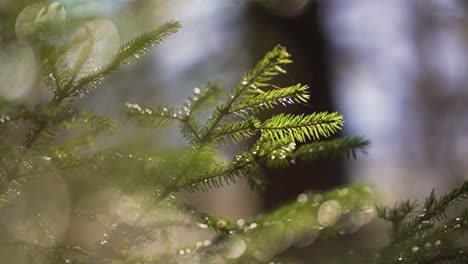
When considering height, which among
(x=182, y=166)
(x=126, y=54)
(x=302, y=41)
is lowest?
(x=182, y=166)

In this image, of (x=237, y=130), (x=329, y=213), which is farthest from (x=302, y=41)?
(x=237, y=130)

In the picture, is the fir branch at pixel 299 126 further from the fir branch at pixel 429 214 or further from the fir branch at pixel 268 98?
the fir branch at pixel 429 214

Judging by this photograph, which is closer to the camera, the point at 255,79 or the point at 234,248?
the point at 255,79

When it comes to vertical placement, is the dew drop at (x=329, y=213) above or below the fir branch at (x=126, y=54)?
below

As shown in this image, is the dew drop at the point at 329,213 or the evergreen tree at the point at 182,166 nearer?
the evergreen tree at the point at 182,166

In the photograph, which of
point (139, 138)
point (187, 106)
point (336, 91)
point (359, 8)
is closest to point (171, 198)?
point (187, 106)

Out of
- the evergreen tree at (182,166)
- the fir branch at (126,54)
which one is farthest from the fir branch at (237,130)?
the fir branch at (126,54)

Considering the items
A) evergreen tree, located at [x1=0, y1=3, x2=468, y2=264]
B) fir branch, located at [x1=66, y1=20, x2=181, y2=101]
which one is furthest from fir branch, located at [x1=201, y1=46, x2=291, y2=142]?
fir branch, located at [x1=66, y1=20, x2=181, y2=101]

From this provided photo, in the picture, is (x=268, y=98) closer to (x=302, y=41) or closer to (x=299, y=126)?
(x=299, y=126)
